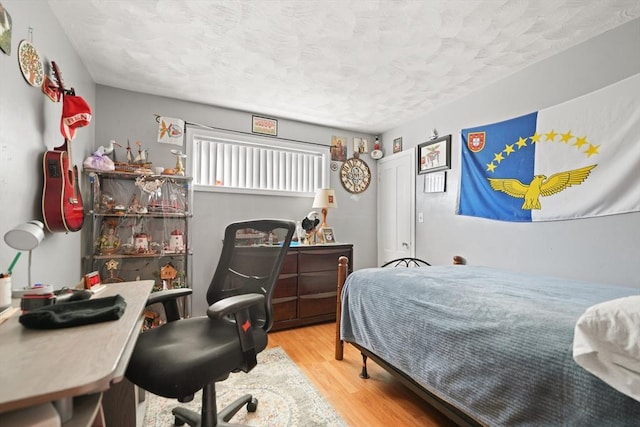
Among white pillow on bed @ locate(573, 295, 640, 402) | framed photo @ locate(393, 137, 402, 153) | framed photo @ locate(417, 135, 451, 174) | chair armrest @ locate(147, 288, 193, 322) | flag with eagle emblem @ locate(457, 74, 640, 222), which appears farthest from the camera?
framed photo @ locate(393, 137, 402, 153)

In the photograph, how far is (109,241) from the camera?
254 centimetres

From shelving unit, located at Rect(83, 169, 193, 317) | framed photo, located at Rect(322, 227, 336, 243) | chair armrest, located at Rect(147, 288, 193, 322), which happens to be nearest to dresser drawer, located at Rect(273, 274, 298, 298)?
framed photo, located at Rect(322, 227, 336, 243)

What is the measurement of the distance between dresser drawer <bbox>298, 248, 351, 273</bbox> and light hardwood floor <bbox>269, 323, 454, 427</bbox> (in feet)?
2.42

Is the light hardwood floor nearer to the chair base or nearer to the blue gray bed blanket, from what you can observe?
the blue gray bed blanket

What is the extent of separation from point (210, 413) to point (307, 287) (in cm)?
176

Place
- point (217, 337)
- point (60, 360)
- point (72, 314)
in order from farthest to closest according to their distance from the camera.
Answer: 1. point (217, 337)
2. point (72, 314)
3. point (60, 360)

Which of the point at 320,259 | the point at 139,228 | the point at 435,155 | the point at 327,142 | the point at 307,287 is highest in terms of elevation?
the point at 327,142

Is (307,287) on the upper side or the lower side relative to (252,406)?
upper

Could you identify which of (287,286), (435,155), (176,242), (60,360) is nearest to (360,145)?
(435,155)

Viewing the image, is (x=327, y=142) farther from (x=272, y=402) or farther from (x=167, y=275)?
(x=272, y=402)

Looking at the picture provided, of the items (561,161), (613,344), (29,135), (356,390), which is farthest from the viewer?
(561,161)

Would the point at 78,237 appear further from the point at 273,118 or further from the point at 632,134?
the point at 632,134

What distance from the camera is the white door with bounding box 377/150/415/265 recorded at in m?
3.51

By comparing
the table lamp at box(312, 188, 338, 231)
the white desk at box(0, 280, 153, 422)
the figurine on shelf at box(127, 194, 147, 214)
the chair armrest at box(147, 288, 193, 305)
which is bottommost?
the chair armrest at box(147, 288, 193, 305)
